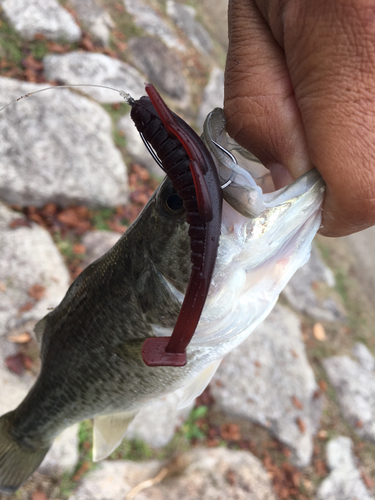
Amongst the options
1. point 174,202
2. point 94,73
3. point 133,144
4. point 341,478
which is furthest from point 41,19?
point 341,478

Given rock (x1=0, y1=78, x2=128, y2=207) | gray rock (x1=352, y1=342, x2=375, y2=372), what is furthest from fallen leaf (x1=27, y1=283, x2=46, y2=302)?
gray rock (x1=352, y1=342, x2=375, y2=372)

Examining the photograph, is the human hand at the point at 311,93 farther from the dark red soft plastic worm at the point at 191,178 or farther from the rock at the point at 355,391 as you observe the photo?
the rock at the point at 355,391

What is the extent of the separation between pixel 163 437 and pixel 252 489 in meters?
0.86

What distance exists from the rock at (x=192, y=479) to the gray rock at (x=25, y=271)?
1.29 m

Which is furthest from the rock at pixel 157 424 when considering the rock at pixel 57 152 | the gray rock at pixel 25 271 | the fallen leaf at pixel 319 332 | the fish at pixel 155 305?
the fallen leaf at pixel 319 332

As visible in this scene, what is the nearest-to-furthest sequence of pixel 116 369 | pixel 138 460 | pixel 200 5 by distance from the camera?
pixel 116 369 < pixel 138 460 < pixel 200 5

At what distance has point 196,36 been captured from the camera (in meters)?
6.94

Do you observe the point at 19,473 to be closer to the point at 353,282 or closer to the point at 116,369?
the point at 116,369

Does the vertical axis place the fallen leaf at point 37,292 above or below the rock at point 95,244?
above

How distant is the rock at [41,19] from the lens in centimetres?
422

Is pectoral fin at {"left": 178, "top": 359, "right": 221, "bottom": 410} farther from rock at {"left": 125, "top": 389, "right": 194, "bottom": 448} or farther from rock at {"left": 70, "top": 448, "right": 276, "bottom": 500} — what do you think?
rock at {"left": 125, "top": 389, "right": 194, "bottom": 448}

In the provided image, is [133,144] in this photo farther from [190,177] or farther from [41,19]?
[190,177]

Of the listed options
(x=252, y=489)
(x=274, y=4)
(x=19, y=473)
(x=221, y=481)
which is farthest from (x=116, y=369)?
(x=252, y=489)

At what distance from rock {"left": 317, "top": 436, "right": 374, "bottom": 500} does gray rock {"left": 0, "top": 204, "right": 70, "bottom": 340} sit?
122 inches
